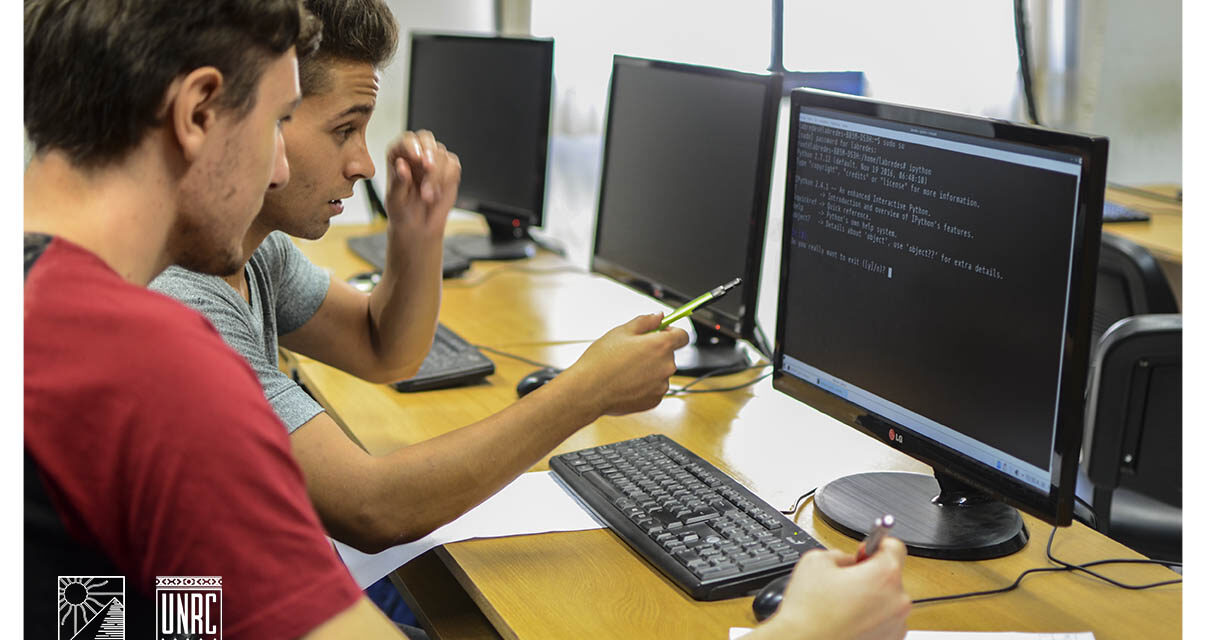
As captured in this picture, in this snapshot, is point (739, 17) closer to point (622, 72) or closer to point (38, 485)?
Result: point (622, 72)

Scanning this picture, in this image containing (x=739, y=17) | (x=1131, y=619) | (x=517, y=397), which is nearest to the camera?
(x=1131, y=619)

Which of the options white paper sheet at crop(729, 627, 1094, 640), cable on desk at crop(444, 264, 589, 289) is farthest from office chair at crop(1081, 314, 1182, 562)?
cable on desk at crop(444, 264, 589, 289)

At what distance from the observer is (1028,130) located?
1046mm

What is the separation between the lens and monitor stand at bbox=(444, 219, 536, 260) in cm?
262

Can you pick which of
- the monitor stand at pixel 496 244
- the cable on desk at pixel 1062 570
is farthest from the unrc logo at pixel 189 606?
the monitor stand at pixel 496 244

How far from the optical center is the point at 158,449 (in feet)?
2.31

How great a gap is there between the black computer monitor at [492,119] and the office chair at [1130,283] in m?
1.15

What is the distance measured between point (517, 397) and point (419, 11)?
2.29 m

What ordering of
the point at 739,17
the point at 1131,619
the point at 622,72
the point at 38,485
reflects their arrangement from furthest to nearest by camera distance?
the point at 739,17 < the point at 622,72 < the point at 1131,619 < the point at 38,485

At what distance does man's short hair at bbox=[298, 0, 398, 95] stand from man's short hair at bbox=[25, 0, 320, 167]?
0.51 metres

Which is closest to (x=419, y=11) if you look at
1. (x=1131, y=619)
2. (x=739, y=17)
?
(x=739, y=17)

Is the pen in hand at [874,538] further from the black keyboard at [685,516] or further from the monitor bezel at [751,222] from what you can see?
the monitor bezel at [751,222]

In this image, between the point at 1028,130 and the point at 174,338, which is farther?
the point at 1028,130

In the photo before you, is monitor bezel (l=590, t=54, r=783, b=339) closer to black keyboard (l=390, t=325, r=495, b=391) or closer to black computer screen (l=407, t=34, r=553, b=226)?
black keyboard (l=390, t=325, r=495, b=391)
